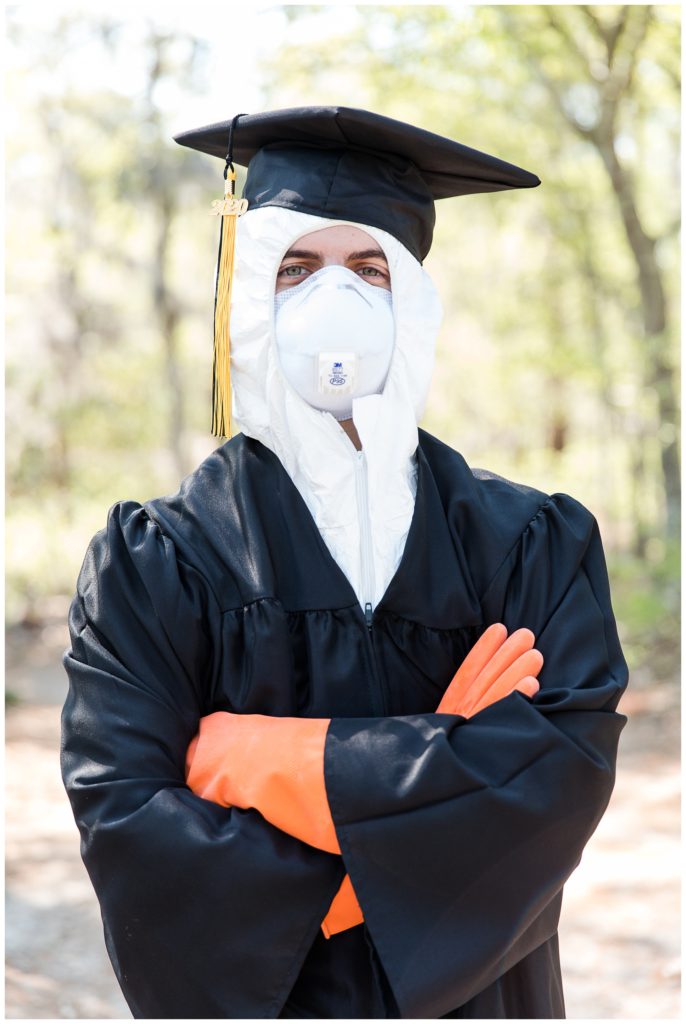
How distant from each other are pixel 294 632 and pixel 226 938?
0.53m

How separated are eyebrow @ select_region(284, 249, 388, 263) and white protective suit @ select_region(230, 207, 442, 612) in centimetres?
2

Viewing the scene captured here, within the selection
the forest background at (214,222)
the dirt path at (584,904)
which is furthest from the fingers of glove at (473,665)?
the forest background at (214,222)

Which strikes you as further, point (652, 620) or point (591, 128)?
point (591, 128)

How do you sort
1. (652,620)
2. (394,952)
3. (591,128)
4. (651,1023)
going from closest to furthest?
(394,952), (651,1023), (652,620), (591,128)

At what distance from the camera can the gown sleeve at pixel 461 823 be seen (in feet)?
5.67

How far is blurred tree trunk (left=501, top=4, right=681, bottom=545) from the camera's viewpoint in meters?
8.55

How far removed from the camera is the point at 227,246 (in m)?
2.12

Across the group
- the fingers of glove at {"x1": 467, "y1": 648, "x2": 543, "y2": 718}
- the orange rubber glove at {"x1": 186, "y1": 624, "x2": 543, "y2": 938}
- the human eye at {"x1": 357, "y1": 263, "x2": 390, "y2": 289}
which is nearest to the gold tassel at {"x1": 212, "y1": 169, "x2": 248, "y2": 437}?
the human eye at {"x1": 357, "y1": 263, "x2": 390, "y2": 289}

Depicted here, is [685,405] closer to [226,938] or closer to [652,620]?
[652,620]

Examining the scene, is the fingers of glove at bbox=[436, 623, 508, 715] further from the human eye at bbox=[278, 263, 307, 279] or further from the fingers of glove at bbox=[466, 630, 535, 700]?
the human eye at bbox=[278, 263, 307, 279]

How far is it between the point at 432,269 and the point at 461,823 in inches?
653

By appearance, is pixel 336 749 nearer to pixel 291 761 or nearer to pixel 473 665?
pixel 291 761

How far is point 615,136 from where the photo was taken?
9.36 m

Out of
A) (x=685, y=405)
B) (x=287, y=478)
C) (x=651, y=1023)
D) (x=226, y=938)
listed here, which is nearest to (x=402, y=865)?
(x=226, y=938)
